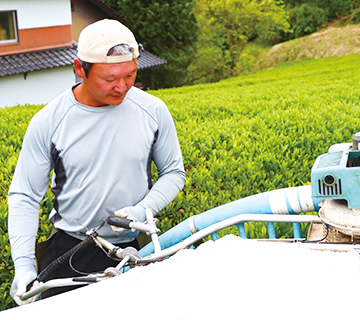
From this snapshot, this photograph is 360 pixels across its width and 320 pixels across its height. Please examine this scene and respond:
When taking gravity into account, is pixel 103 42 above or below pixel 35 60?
above

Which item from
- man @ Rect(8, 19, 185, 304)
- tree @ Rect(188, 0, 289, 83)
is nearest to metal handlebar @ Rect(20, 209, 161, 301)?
man @ Rect(8, 19, 185, 304)

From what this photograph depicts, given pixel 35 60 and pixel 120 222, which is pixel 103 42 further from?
pixel 35 60

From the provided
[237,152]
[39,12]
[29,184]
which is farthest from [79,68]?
[39,12]

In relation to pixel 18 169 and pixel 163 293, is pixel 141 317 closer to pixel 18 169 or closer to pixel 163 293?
pixel 163 293

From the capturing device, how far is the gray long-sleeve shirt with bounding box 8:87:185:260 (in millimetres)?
2238

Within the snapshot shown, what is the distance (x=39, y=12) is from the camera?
18.7m

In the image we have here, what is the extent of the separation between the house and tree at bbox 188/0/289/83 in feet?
40.0

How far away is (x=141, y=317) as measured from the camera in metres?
1.16

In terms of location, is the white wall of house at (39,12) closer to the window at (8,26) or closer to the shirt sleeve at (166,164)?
the window at (8,26)

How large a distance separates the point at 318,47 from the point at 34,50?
77.2 ft

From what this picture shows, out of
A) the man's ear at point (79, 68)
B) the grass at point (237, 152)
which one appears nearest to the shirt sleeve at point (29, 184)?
the man's ear at point (79, 68)

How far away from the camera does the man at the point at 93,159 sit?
215cm

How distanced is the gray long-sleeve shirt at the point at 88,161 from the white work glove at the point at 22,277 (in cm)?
6

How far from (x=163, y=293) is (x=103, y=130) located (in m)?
1.23
